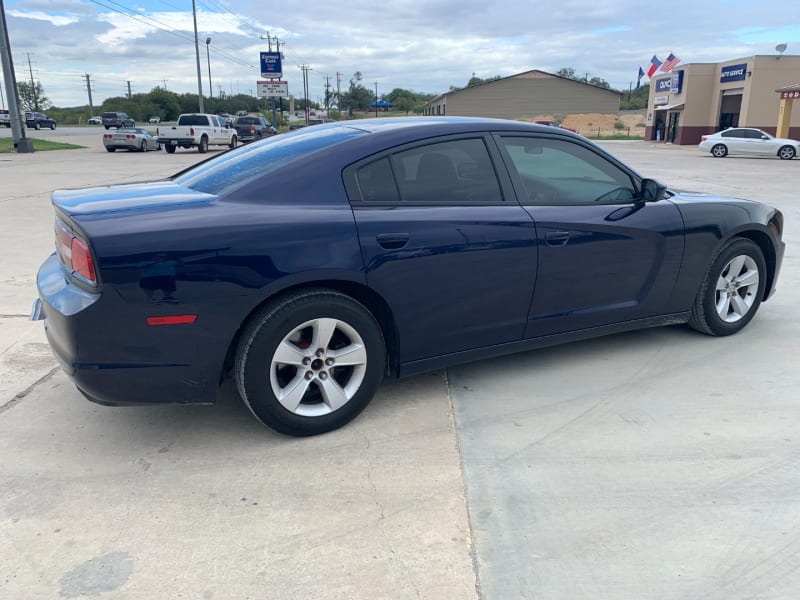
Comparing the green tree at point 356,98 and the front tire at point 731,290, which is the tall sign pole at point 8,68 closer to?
the front tire at point 731,290

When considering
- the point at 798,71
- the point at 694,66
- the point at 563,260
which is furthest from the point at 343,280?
the point at 694,66

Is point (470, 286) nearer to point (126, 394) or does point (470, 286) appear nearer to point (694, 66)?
point (126, 394)

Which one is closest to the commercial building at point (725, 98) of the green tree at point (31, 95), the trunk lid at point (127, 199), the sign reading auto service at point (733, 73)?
the sign reading auto service at point (733, 73)

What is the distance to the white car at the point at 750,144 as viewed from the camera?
93.9 ft

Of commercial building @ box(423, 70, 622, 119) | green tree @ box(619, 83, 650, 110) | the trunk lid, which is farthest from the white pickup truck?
green tree @ box(619, 83, 650, 110)

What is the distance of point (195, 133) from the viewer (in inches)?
1201

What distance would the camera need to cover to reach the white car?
93.9ft

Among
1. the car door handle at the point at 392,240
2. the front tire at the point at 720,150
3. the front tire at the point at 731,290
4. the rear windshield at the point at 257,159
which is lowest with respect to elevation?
the front tire at the point at 720,150

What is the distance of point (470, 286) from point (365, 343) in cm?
68

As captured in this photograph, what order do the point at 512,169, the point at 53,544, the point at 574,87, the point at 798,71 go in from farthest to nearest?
the point at 574,87 → the point at 798,71 → the point at 512,169 → the point at 53,544

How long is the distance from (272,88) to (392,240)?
6020 cm

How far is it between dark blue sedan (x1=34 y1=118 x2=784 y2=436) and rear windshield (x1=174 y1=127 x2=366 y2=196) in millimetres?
20

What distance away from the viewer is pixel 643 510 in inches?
108

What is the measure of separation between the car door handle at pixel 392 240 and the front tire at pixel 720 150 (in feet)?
104
